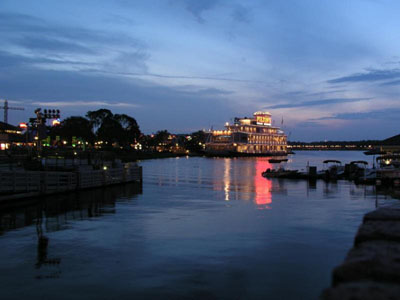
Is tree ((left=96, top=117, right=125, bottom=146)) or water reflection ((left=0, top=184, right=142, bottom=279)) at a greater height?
tree ((left=96, top=117, right=125, bottom=146))

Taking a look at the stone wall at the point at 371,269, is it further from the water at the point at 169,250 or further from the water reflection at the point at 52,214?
the water reflection at the point at 52,214

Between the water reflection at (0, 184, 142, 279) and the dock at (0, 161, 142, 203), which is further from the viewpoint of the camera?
the dock at (0, 161, 142, 203)

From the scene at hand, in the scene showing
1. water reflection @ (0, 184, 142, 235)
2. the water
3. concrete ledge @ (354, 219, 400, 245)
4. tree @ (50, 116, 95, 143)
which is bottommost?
the water

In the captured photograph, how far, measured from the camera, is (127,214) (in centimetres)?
2136

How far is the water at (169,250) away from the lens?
9.93m

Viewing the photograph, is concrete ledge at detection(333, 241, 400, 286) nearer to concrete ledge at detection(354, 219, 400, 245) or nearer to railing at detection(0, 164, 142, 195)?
concrete ledge at detection(354, 219, 400, 245)

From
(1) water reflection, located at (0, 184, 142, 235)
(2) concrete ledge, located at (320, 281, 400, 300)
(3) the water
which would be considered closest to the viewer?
(2) concrete ledge, located at (320, 281, 400, 300)

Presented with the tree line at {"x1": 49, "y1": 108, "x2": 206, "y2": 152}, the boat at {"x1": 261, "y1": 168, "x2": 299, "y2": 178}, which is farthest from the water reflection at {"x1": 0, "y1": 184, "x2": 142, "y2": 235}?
the tree line at {"x1": 49, "y1": 108, "x2": 206, "y2": 152}

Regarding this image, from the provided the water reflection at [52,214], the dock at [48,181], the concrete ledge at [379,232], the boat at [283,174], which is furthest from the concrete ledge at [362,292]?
the boat at [283,174]

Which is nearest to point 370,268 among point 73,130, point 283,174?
point 283,174

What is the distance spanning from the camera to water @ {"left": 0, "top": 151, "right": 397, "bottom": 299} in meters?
9.93

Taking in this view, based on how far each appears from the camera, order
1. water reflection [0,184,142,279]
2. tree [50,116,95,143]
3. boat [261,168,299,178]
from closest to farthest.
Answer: water reflection [0,184,142,279] → boat [261,168,299,178] → tree [50,116,95,143]

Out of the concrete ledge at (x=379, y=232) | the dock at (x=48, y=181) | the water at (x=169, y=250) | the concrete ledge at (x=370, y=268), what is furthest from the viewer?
the dock at (x=48, y=181)

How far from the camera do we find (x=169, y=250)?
44.7 feet
